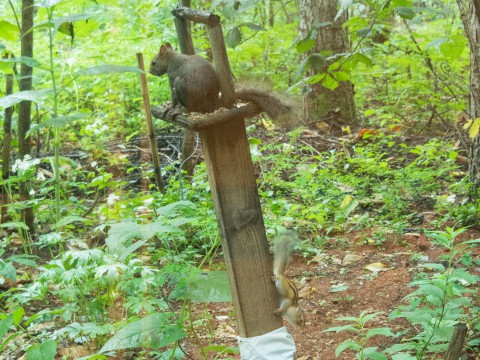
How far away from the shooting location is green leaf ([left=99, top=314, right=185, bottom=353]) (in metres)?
2.35

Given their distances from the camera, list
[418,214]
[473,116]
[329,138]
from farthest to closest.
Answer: [329,138] < [418,214] < [473,116]

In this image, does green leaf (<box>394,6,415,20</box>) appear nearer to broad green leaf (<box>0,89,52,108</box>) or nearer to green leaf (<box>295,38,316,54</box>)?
→ green leaf (<box>295,38,316,54</box>)

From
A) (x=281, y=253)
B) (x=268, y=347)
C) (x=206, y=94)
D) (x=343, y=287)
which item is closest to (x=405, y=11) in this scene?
(x=206, y=94)

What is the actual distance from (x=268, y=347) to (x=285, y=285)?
24 centimetres

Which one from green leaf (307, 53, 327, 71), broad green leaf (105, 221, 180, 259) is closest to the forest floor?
broad green leaf (105, 221, 180, 259)

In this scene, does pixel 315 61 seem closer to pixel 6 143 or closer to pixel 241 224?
pixel 241 224

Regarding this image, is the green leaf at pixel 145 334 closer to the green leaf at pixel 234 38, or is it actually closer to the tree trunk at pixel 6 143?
the green leaf at pixel 234 38

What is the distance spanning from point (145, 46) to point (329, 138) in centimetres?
278

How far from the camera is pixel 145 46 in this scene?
811 centimetres

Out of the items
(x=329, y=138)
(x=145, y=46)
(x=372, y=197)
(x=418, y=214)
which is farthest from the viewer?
(x=145, y=46)

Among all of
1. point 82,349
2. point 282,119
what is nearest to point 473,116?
point 282,119

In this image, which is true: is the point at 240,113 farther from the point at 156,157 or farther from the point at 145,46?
the point at 145,46

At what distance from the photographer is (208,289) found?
7.88 ft

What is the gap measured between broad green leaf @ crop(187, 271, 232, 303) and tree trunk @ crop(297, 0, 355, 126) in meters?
5.06
